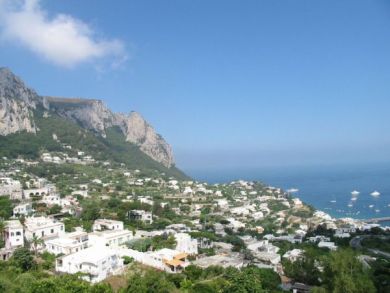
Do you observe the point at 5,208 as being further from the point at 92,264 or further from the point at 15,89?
the point at 15,89

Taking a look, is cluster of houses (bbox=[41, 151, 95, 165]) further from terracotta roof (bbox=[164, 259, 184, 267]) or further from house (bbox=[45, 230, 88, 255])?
terracotta roof (bbox=[164, 259, 184, 267])

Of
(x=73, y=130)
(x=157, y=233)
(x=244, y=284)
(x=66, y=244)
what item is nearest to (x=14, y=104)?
(x=73, y=130)

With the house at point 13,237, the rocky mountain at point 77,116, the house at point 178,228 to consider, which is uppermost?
the rocky mountain at point 77,116

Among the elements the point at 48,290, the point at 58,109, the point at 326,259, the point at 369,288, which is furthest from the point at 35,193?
the point at 58,109

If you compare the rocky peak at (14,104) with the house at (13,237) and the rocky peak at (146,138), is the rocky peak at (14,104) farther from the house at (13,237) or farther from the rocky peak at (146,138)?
the house at (13,237)

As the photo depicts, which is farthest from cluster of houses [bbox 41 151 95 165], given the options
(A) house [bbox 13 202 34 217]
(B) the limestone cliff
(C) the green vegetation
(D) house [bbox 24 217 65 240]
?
(D) house [bbox 24 217 65 240]

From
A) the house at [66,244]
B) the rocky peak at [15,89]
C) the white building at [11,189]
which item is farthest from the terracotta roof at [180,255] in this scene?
the rocky peak at [15,89]
